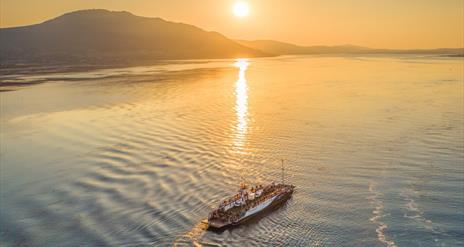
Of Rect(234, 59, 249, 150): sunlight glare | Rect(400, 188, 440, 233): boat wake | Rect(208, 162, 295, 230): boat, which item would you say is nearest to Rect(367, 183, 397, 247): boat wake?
Rect(400, 188, 440, 233): boat wake

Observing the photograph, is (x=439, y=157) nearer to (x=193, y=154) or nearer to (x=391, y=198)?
(x=391, y=198)

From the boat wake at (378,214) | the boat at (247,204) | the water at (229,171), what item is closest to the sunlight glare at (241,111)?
the water at (229,171)

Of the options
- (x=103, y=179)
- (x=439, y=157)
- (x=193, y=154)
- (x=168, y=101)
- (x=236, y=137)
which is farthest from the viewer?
(x=168, y=101)

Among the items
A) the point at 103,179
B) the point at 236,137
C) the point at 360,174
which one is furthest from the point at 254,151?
the point at 103,179

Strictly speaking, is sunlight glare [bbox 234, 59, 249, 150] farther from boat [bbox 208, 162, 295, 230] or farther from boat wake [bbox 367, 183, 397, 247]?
boat wake [bbox 367, 183, 397, 247]

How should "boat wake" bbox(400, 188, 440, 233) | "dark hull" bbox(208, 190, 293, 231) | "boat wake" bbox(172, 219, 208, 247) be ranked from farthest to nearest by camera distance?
1. "dark hull" bbox(208, 190, 293, 231)
2. "boat wake" bbox(400, 188, 440, 233)
3. "boat wake" bbox(172, 219, 208, 247)

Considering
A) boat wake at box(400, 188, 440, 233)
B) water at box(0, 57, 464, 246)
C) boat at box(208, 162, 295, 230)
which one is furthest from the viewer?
boat at box(208, 162, 295, 230)

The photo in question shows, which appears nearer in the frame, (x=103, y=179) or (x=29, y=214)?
(x=29, y=214)
